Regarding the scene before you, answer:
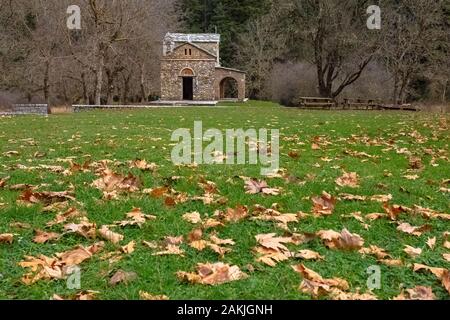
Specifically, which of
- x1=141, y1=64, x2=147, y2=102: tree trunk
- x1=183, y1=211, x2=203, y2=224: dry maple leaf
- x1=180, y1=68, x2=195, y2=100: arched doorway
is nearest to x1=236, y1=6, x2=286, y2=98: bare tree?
x1=180, y1=68, x2=195, y2=100: arched doorway

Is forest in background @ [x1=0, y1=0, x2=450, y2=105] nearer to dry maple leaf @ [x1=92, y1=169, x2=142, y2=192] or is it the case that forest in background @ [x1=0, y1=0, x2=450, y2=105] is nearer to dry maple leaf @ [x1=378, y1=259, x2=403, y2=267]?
dry maple leaf @ [x1=92, y1=169, x2=142, y2=192]

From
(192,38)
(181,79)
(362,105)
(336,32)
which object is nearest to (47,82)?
(181,79)

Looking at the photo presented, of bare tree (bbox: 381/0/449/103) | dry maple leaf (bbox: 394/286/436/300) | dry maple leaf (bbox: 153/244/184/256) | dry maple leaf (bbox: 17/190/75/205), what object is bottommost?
A: dry maple leaf (bbox: 394/286/436/300)

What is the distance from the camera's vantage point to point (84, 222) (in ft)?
13.5

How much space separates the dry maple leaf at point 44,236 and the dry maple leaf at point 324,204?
2.30m

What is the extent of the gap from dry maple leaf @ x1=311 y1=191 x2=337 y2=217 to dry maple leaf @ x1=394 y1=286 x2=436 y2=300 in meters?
1.56

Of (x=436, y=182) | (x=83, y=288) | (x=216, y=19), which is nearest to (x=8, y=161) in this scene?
(x=83, y=288)

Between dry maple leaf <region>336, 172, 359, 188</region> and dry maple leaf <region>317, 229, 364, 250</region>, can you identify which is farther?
dry maple leaf <region>336, 172, 359, 188</region>

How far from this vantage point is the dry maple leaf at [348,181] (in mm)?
5734

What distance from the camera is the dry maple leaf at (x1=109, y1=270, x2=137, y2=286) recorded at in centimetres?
307

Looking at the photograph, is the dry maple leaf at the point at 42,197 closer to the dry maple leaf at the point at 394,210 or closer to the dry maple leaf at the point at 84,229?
the dry maple leaf at the point at 84,229

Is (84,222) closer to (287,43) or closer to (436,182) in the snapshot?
(436,182)

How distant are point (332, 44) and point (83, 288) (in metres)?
33.3

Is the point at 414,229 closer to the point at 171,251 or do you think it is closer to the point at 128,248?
the point at 171,251
